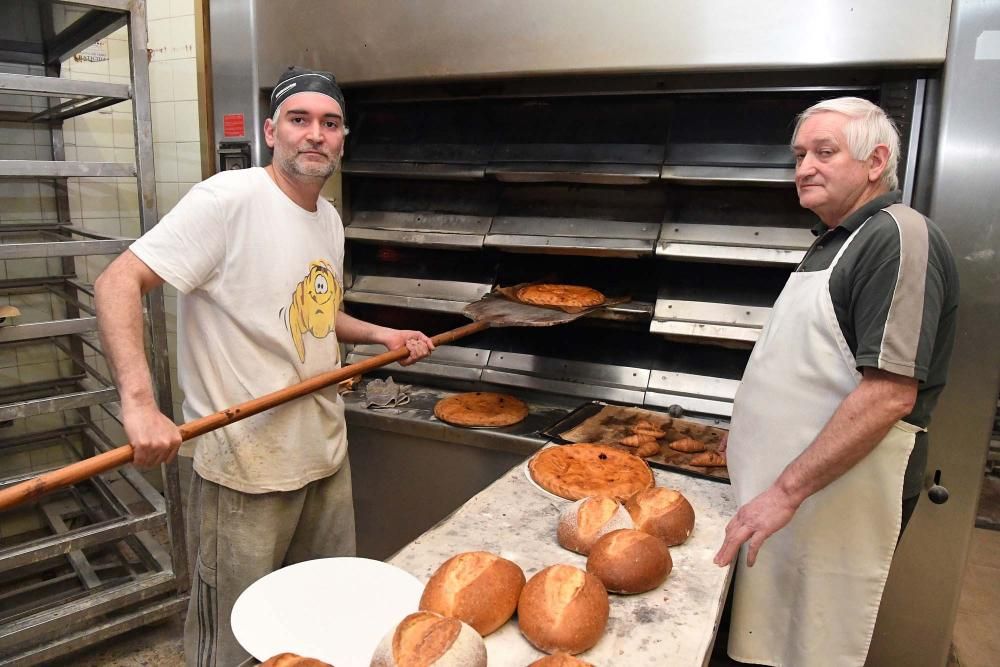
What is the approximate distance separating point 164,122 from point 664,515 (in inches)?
132

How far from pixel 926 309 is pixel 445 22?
179cm

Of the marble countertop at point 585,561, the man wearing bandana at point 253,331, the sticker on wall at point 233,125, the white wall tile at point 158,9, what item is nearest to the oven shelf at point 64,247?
the sticker on wall at point 233,125

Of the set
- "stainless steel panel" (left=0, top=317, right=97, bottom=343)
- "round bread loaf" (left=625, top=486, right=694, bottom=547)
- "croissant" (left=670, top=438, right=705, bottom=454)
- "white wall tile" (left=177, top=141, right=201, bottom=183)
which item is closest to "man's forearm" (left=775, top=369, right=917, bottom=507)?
"round bread loaf" (left=625, top=486, right=694, bottom=547)

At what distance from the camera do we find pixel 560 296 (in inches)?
97.8

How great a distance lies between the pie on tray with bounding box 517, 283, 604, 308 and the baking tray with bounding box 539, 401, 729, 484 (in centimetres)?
40

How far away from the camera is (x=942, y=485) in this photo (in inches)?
77.0

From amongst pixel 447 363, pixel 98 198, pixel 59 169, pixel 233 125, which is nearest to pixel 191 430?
pixel 59 169

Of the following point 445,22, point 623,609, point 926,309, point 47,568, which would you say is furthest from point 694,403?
point 47,568

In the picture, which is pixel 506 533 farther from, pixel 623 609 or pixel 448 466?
pixel 448 466

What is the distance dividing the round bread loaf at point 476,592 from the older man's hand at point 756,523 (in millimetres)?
518

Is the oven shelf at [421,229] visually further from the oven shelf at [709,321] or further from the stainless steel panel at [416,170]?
the oven shelf at [709,321]

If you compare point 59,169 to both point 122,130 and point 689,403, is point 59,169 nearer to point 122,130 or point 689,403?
point 122,130

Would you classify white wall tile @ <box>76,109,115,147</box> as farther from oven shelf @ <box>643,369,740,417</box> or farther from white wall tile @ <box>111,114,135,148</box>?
oven shelf @ <box>643,369,740,417</box>

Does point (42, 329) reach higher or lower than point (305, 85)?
lower
